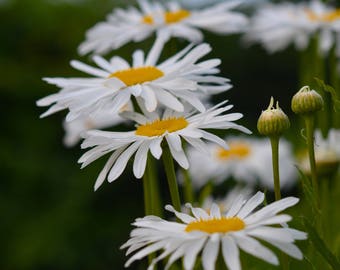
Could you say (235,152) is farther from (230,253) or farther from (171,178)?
(230,253)

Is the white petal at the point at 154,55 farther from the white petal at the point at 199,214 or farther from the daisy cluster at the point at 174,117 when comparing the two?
the white petal at the point at 199,214

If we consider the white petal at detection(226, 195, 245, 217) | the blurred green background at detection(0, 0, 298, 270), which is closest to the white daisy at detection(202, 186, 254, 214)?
the white petal at detection(226, 195, 245, 217)

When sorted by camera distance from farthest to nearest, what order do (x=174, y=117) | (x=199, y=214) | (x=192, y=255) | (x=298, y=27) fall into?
(x=298, y=27)
(x=174, y=117)
(x=199, y=214)
(x=192, y=255)

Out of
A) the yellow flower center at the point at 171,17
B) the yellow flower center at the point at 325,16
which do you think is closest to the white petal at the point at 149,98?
the yellow flower center at the point at 171,17

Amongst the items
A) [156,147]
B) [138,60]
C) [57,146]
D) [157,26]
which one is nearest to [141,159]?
[156,147]

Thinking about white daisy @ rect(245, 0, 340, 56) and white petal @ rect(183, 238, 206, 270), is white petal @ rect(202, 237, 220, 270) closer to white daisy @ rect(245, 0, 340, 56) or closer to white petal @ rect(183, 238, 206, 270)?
white petal @ rect(183, 238, 206, 270)

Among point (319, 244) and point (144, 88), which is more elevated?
point (144, 88)

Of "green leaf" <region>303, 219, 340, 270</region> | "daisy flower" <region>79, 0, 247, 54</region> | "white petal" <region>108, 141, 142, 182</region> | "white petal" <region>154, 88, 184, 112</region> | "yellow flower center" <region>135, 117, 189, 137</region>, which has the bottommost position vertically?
"green leaf" <region>303, 219, 340, 270</region>
